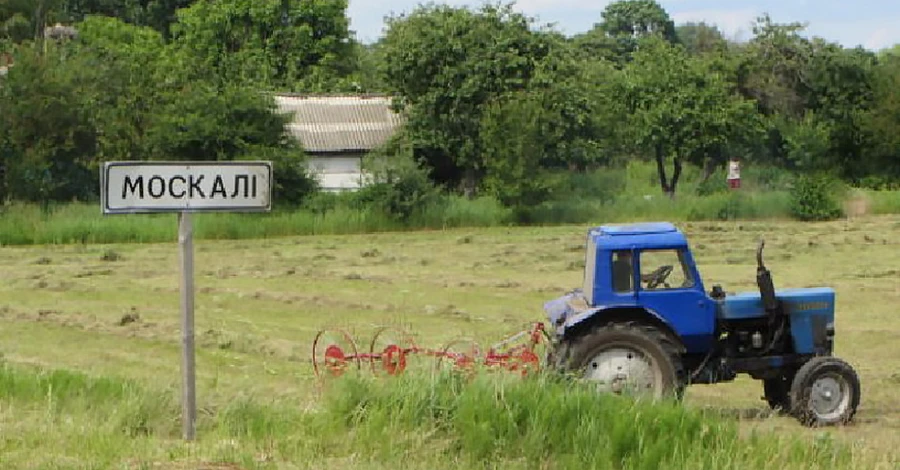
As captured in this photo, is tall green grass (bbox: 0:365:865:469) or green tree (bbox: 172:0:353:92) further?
green tree (bbox: 172:0:353:92)

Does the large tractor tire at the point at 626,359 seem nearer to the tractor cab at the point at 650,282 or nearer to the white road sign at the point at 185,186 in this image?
the tractor cab at the point at 650,282

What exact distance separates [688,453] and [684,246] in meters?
3.73

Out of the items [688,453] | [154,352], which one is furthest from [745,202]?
[688,453]

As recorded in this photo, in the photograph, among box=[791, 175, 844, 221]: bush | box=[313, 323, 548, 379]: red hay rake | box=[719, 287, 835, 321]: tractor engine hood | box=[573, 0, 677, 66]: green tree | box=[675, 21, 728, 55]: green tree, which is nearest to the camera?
box=[313, 323, 548, 379]: red hay rake

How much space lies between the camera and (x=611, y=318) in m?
11.4

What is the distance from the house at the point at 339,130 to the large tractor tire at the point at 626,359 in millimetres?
31457

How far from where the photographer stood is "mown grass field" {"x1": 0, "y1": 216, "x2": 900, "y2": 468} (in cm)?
809

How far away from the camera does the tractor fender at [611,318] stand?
11305 millimetres

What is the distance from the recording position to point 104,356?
1545 cm

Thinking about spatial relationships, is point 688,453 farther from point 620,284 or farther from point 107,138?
point 107,138

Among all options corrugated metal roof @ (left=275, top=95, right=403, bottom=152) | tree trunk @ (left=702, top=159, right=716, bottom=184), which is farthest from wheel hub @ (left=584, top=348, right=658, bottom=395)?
tree trunk @ (left=702, top=159, right=716, bottom=184)

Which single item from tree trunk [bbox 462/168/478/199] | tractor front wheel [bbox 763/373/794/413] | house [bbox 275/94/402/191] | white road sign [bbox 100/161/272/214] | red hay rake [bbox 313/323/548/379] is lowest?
tractor front wheel [bbox 763/373/794/413]

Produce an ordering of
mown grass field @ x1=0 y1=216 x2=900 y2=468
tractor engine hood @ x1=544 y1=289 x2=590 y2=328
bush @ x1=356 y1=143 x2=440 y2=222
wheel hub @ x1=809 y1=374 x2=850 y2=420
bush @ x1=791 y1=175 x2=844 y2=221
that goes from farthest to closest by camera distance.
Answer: bush @ x1=791 y1=175 x2=844 y2=221
bush @ x1=356 y1=143 x2=440 y2=222
tractor engine hood @ x1=544 y1=289 x2=590 y2=328
wheel hub @ x1=809 y1=374 x2=850 y2=420
mown grass field @ x1=0 y1=216 x2=900 y2=468

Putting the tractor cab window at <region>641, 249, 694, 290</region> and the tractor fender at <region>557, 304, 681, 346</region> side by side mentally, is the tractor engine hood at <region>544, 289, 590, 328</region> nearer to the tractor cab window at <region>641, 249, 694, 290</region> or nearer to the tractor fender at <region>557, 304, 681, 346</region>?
the tractor fender at <region>557, 304, 681, 346</region>
